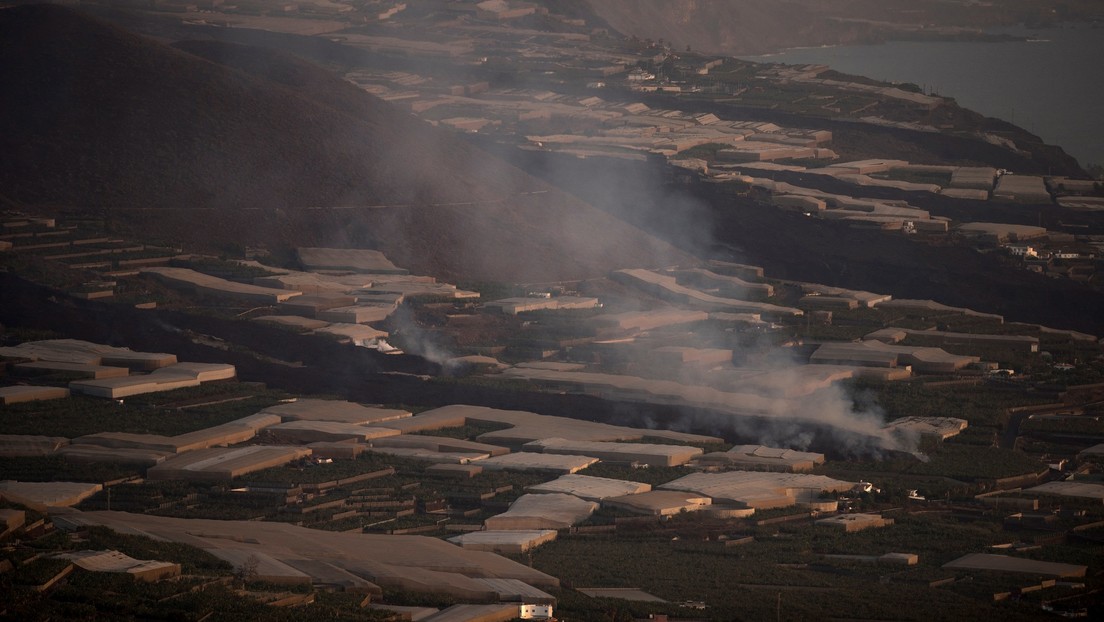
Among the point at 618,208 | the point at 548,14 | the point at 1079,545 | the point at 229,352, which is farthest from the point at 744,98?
the point at 1079,545

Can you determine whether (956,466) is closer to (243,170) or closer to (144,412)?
(144,412)

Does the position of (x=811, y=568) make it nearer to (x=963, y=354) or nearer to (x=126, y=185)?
(x=963, y=354)

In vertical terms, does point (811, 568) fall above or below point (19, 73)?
below

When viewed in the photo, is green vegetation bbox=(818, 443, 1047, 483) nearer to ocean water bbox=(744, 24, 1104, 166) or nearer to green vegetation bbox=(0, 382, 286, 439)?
Answer: green vegetation bbox=(0, 382, 286, 439)

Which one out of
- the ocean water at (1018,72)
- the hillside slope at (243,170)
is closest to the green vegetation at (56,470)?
the hillside slope at (243,170)

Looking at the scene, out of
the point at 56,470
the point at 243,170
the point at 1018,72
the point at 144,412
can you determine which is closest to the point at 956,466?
the point at 144,412

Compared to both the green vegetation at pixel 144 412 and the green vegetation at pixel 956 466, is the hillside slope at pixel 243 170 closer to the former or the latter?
the green vegetation at pixel 144 412
